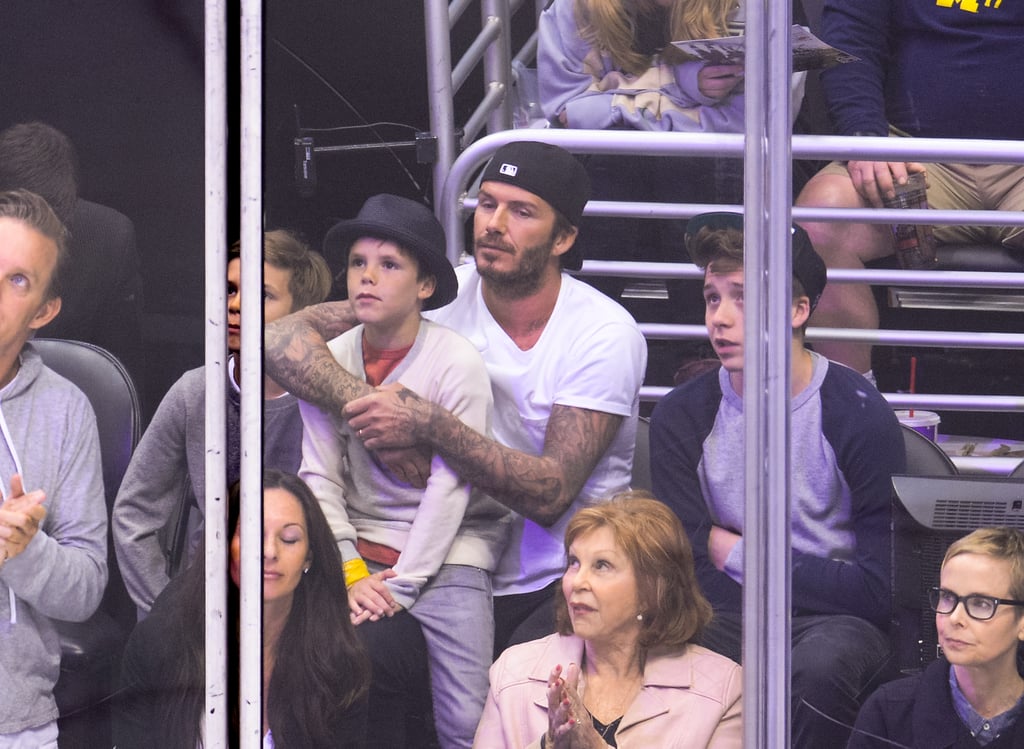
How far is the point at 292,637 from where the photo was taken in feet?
5.00

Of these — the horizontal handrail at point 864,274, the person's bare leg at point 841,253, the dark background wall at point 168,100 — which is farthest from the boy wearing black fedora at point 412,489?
the person's bare leg at point 841,253

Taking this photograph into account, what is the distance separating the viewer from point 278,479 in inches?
59.9

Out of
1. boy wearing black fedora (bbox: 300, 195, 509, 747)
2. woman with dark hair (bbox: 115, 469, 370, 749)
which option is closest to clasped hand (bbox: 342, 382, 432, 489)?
boy wearing black fedora (bbox: 300, 195, 509, 747)

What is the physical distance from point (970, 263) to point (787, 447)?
340mm

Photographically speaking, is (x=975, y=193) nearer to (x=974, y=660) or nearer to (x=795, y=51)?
(x=795, y=51)

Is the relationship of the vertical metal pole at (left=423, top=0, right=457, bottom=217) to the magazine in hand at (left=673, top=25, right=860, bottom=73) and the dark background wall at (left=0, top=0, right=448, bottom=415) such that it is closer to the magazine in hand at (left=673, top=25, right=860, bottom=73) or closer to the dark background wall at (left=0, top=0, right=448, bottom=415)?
the dark background wall at (left=0, top=0, right=448, bottom=415)

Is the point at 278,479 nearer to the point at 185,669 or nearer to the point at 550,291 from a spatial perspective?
the point at 185,669

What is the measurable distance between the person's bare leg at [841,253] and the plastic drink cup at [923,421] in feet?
0.32

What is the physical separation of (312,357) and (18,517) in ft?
1.55

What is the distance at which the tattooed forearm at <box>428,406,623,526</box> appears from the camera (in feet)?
4.82

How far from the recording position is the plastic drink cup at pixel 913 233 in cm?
146

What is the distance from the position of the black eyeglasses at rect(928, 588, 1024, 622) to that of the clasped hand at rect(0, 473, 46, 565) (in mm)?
1201

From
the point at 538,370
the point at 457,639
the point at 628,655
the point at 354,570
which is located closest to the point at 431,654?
the point at 457,639

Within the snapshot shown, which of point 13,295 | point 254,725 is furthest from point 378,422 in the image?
point 13,295
